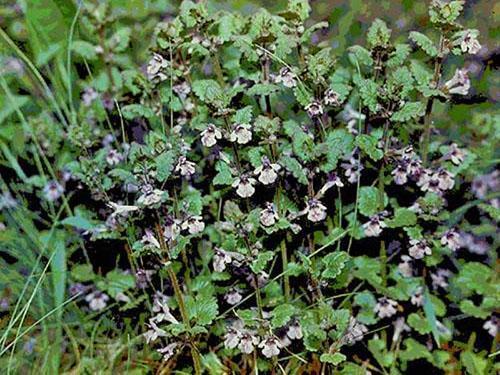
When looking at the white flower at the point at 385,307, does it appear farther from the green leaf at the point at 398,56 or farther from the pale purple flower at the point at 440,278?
the green leaf at the point at 398,56

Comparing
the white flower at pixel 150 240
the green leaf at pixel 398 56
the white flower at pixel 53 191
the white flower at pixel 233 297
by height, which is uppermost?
the green leaf at pixel 398 56

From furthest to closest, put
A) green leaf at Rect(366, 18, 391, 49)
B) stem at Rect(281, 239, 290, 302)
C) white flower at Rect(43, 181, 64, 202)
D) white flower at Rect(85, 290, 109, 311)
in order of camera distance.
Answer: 1. white flower at Rect(43, 181, 64, 202)
2. white flower at Rect(85, 290, 109, 311)
3. stem at Rect(281, 239, 290, 302)
4. green leaf at Rect(366, 18, 391, 49)

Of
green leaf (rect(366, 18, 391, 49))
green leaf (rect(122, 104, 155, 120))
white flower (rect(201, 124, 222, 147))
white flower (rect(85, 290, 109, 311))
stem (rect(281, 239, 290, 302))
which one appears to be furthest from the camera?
white flower (rect(85, 290, 109, 311))

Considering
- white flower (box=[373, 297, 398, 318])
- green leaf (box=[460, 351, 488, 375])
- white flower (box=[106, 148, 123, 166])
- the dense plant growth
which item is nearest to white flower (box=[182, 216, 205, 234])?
the dense plant growth

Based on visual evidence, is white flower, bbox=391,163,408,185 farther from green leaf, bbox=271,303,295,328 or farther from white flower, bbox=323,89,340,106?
green leaf, bbox=271,303,295,328

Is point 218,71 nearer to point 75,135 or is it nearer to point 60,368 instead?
point 75,135

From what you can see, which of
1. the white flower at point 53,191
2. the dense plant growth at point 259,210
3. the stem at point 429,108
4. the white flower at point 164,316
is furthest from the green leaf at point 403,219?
the white flower at point 53,191

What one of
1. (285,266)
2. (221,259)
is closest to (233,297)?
(285,266)
